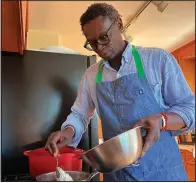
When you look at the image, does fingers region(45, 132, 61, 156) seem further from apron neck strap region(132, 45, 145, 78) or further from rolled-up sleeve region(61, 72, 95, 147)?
apron neck strap region(132, 45, 145, 78)

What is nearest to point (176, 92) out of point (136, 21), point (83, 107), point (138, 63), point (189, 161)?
point (138, 63)

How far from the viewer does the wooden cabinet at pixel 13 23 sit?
595 mm

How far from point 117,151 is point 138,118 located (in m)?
0.23

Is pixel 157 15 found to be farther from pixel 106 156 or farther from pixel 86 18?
pixel 106 156

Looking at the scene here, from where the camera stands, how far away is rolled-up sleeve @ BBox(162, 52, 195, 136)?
0.69 meters

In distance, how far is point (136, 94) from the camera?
2.56ft

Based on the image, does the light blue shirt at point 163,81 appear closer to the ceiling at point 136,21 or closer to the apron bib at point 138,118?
the apron bib at point 138,118

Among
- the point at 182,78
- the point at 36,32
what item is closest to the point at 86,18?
the point at 182,78

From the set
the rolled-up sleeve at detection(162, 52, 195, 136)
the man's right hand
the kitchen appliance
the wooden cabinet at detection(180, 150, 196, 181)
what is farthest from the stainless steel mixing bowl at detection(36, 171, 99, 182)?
the wooden cabinet at detection(180, 150, 196, 181)

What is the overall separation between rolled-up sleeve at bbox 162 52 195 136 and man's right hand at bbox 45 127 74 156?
0.32 metres

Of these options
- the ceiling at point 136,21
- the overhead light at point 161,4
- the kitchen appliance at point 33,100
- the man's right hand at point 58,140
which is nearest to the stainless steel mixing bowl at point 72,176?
the man's right hand at point 58,140

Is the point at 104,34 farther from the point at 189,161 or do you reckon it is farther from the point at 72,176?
the point at 189,161

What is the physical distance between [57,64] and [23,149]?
41 cm

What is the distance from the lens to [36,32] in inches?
90.4
